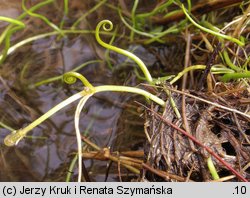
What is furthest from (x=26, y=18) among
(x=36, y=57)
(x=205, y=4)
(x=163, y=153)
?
(x=163, y=153)

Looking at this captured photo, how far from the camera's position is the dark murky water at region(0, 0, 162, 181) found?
1.02 metres

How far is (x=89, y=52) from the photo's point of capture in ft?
3.96

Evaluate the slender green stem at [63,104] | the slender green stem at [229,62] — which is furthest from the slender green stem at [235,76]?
the slender green stem at [63,104]

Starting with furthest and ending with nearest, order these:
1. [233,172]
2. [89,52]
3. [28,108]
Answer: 1. [89,52]
2. [28,108]
3. [233,172]

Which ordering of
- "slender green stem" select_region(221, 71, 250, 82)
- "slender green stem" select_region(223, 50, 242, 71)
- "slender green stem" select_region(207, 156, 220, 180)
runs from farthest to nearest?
"slender green stem" select_region(223, 50, 242, 71) < "slender green stem" select_region(221, 71, 250, 82) < "slender green stem" select_region(207, 156, 220, 180)

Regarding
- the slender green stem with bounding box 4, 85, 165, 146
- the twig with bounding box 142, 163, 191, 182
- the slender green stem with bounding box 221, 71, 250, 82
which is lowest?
the twig with bounding box 142, 163, 191, 182

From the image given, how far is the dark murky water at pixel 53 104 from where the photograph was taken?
1024 millimetres

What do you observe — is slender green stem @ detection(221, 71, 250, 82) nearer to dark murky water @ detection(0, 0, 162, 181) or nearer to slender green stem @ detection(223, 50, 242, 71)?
slender green stem @ detection(223, 50, 242, 71)

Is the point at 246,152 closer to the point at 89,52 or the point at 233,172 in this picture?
the point at 233,172

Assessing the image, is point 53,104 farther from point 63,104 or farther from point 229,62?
point 229,62

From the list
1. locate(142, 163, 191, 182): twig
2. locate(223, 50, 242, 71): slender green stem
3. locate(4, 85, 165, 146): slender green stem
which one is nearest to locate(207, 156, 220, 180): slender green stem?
locate(142, 163, 191, 182): twig

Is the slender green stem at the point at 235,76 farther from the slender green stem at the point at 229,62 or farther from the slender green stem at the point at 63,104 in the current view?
the slender green stem at the point at 63,104

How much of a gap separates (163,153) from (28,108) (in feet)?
1.55

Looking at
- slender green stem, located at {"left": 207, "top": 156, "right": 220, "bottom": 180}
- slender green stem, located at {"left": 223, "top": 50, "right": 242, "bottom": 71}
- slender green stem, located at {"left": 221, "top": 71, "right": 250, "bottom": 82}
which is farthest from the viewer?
slender green stem, located at {"left": 223, "top": 50, "right": 242, "bottom": 71}
